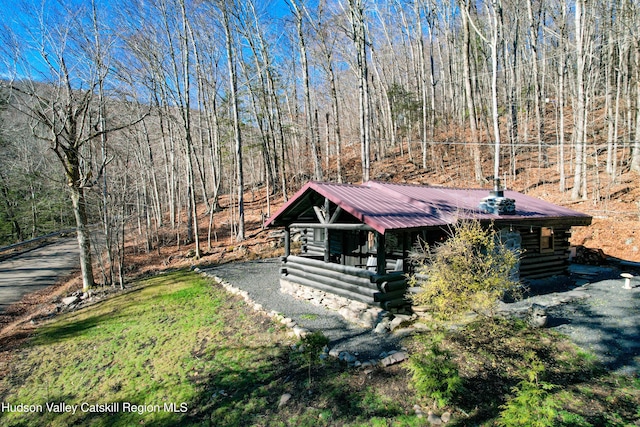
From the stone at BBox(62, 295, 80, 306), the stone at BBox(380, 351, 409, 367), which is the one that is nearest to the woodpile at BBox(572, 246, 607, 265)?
the stone at BBox(380, 351, 409, 367)

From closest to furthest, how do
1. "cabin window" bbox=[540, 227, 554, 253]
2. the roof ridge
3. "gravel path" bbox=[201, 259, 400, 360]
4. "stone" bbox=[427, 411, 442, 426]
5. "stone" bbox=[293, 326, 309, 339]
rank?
"stone" bbox=[427, 411, 442, 426]
"gravel path" bbox=[201, 259, 400, 360]
"stone" bbox=[293, 326, 309, 339]
the roof ridge
"cabin window" bbox=[540, 227, 554, 253]

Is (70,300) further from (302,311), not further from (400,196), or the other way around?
(400,196)

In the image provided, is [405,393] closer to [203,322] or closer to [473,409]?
[473,409]

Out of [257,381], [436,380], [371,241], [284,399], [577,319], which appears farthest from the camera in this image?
[371,241]

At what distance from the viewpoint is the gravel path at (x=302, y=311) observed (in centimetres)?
626

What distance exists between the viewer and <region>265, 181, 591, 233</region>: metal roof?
7.48 m

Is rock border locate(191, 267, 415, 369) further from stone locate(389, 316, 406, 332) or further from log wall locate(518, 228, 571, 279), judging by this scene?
log wall locate(518, 228, 571, 279)

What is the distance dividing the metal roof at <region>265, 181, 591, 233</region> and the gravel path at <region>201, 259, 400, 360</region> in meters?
2.31

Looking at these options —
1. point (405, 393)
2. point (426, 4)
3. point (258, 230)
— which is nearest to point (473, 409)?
point (405, 393)

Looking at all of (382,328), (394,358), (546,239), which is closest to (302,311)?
(382,328)

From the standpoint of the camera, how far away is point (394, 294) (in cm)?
769

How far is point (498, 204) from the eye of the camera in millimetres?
8914

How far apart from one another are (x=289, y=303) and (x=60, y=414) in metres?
5.36

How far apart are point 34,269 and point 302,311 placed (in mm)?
17517
